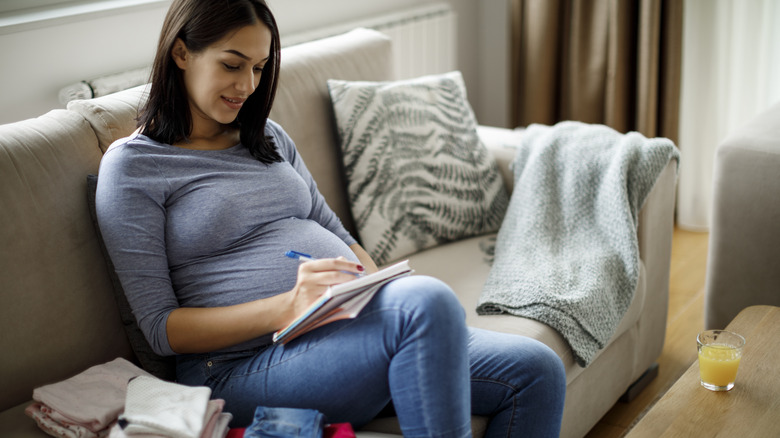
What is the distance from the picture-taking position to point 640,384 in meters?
1.98

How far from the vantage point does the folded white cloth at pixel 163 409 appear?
1.03 m

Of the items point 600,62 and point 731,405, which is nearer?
point 731,405

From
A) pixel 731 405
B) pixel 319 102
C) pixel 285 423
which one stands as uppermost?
pixel 319 102

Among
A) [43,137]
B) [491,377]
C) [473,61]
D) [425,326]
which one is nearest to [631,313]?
[491,377]

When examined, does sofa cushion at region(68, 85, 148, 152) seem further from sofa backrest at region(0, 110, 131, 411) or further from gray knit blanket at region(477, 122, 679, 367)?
gray knit blanket at region(477, 122, 679, 367)

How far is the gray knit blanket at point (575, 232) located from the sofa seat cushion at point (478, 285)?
0.08 ft

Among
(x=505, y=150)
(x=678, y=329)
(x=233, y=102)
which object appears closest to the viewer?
(x=233, y=102)

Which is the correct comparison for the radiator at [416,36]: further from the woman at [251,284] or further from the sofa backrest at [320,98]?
the woman at [251,284]

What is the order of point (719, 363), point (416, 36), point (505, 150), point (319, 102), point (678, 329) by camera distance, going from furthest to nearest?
point (416, 36) < point (678, 329) < point (505, 150) < point (319, 102) < point (719, 363)

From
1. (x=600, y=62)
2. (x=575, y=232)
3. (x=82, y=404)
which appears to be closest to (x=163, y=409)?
(x=82, y=404)

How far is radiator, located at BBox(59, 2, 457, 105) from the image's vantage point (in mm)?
2521

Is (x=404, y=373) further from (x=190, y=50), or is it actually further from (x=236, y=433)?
(x=190, y=50)

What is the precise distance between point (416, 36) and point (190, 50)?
1.62 metres

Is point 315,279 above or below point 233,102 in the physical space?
below
